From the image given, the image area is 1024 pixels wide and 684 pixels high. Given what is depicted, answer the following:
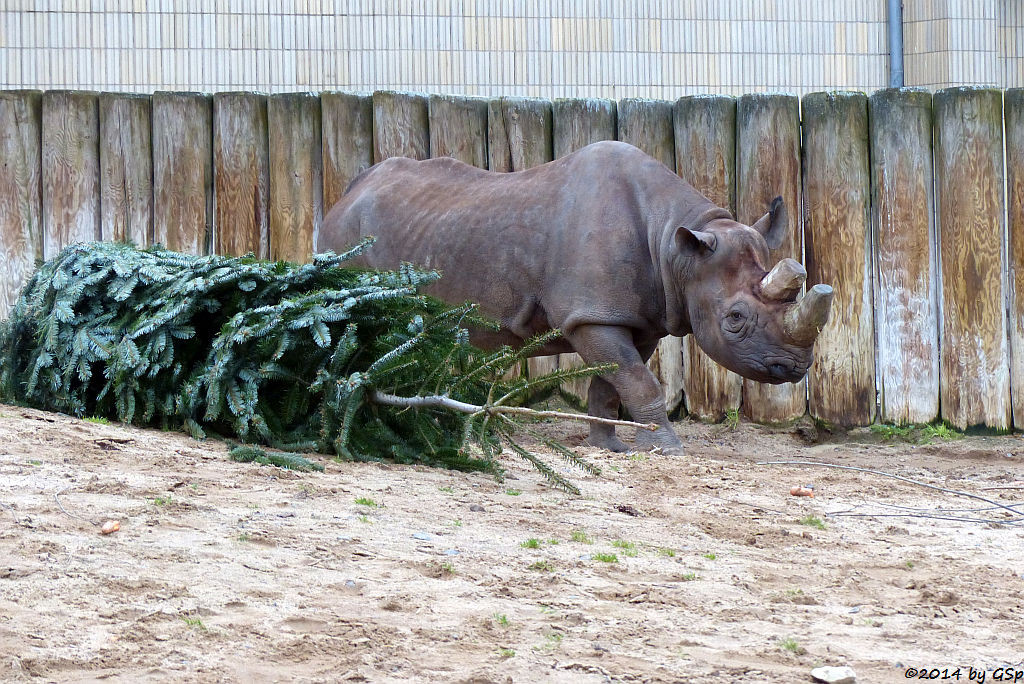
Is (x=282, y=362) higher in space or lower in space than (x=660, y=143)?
lower

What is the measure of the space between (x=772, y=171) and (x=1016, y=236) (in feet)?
4.63

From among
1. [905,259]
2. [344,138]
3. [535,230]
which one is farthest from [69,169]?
[905,259]

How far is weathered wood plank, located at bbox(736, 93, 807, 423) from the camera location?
7262 millimetres

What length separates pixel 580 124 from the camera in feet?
24.6

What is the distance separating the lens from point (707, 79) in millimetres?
9469

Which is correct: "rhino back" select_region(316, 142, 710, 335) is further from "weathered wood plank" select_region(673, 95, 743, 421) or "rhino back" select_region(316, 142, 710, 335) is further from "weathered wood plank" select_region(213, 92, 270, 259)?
"weathered wood plank" select_region(673, 95, 743, 421)

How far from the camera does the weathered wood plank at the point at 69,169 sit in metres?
7.42

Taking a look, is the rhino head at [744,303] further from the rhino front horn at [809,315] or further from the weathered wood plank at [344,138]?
the weathered wood plank at [344,138]

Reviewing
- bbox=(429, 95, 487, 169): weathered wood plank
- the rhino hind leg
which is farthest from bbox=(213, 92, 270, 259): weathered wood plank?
the rhino hind leg

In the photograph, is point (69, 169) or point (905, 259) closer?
point (905, 259)

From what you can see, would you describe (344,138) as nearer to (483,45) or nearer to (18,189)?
(18,189)

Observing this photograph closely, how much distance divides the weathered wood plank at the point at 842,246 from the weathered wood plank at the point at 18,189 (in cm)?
448

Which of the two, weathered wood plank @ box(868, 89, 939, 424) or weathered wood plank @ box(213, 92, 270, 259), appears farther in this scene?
weathered wood plank @ box(213, 92, 270, 259)

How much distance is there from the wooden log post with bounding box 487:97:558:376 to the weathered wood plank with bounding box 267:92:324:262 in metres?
1.04
